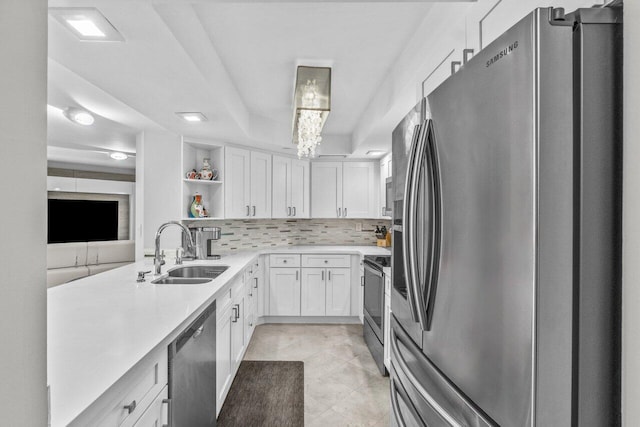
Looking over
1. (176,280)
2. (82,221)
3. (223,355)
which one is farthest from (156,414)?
(82,221)

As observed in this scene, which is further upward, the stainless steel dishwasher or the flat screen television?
the flat screen television

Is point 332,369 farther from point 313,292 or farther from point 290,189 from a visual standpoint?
point 290,189

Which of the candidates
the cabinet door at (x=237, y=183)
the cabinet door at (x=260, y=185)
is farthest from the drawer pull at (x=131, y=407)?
the cabinet door at (x=260, y=185)

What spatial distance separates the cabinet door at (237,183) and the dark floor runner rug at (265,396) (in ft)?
5.40

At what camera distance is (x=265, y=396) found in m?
2.50

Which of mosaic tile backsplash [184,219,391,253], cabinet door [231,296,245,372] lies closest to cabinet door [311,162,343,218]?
mosaic tile backsplash [184,219,391,253]

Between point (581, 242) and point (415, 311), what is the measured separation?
503 millimetres

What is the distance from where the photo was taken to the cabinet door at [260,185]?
4.08 meters

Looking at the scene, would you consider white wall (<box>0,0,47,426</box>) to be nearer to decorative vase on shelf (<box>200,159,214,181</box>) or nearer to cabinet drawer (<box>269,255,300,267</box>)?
decorative vase on shelf (<box>200,159,214,181</box>)

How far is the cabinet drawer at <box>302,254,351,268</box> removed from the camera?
166 inches

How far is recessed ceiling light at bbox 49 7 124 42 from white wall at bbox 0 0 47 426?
1110 mm

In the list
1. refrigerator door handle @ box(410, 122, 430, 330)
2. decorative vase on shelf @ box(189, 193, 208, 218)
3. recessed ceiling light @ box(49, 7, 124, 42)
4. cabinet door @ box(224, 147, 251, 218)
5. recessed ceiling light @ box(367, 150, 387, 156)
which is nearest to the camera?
refrigerator door handle @ box(410, 122, 430, 330)

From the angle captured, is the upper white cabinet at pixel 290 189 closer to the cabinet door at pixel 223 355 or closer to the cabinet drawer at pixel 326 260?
the cabinet drawer at pixel 326 260

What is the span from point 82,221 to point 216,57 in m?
4.58
